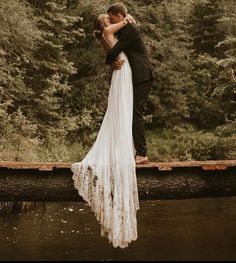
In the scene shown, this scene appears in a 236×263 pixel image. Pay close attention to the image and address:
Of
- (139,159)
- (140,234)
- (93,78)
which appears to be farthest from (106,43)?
(93,78)

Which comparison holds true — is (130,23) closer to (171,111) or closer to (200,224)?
(200,224)

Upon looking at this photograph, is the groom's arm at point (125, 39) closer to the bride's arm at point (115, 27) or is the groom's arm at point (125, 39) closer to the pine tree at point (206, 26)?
the bride's arm at point (115, 27)

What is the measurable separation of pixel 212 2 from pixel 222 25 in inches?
63.9

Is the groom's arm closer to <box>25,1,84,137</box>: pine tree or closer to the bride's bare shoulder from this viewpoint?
the bride's bare shoulder

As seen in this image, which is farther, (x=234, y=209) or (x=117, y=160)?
(x=234, y=209)

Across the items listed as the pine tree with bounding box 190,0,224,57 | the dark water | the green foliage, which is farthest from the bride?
the pine tree with bounding box 190,0,224,57

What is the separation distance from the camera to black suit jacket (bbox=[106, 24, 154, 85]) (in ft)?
23.6

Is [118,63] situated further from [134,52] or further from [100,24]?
[100,24]

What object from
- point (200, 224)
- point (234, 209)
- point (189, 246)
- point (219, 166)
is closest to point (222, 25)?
point (234, 209)

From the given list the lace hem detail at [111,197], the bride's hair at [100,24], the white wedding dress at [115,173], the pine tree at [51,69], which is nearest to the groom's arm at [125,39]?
the white wedding dress at [115,173]

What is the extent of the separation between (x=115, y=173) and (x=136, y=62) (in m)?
1.48

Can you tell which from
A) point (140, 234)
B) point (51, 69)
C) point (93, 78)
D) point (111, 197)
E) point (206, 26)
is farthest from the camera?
point (206, 26)

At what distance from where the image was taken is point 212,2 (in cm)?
2702

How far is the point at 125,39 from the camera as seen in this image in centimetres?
718
